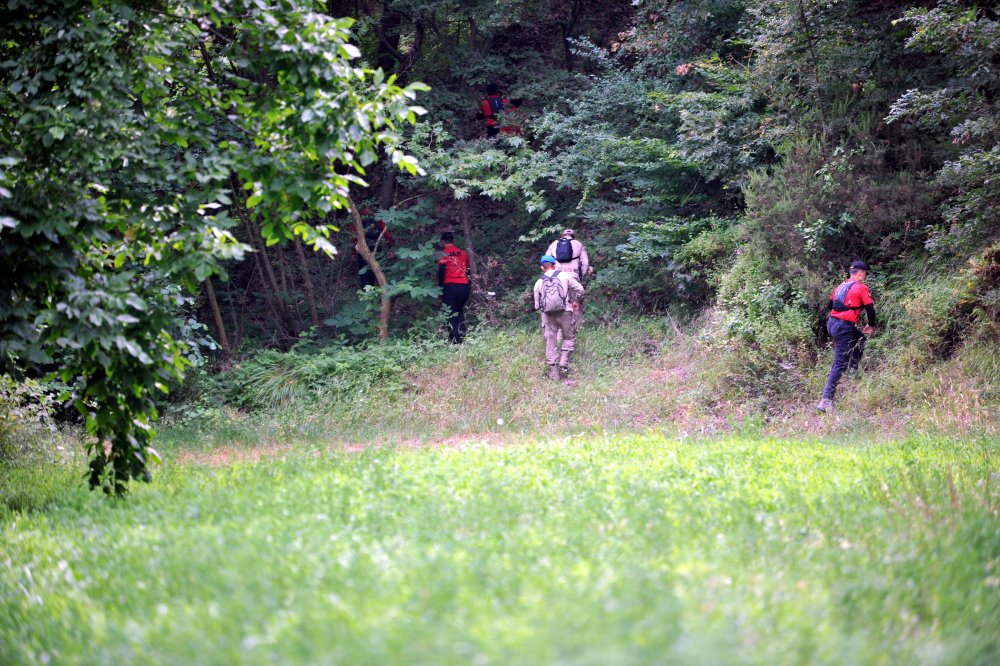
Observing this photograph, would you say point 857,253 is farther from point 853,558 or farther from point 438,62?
point 438,62

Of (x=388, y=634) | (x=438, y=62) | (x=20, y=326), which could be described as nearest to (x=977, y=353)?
(x=388, y=634)

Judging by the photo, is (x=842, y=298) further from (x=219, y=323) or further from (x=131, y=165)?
(x=219, y=323)

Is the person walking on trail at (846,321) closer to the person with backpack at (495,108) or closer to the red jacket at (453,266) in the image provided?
the red jacket at (453,266)

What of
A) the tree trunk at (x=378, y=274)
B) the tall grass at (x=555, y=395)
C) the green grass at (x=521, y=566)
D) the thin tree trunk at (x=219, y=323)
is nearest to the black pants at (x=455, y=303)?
the tall grass at (x=555, y=395)

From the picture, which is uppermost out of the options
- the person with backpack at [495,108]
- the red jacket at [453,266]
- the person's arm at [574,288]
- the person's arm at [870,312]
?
the person with backpack at [495,108]

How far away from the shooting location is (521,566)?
4445 millimetres

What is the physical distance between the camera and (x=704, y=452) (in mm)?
8250

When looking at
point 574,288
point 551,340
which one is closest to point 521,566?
point 551,340

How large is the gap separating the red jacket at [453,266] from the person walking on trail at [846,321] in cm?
746

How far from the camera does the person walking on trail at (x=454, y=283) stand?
642 inches

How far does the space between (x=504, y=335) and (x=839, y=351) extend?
6635 millimetres

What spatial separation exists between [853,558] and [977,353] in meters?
7.43

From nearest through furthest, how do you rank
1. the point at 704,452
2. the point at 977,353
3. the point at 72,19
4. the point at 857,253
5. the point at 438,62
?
1. the point at 72,19
2. the point at 704,452
3. the point at 977,353
4. the point at 857,253
5. the point at 438,62

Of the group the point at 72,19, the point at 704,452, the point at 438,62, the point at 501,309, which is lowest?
the point at 704,452
